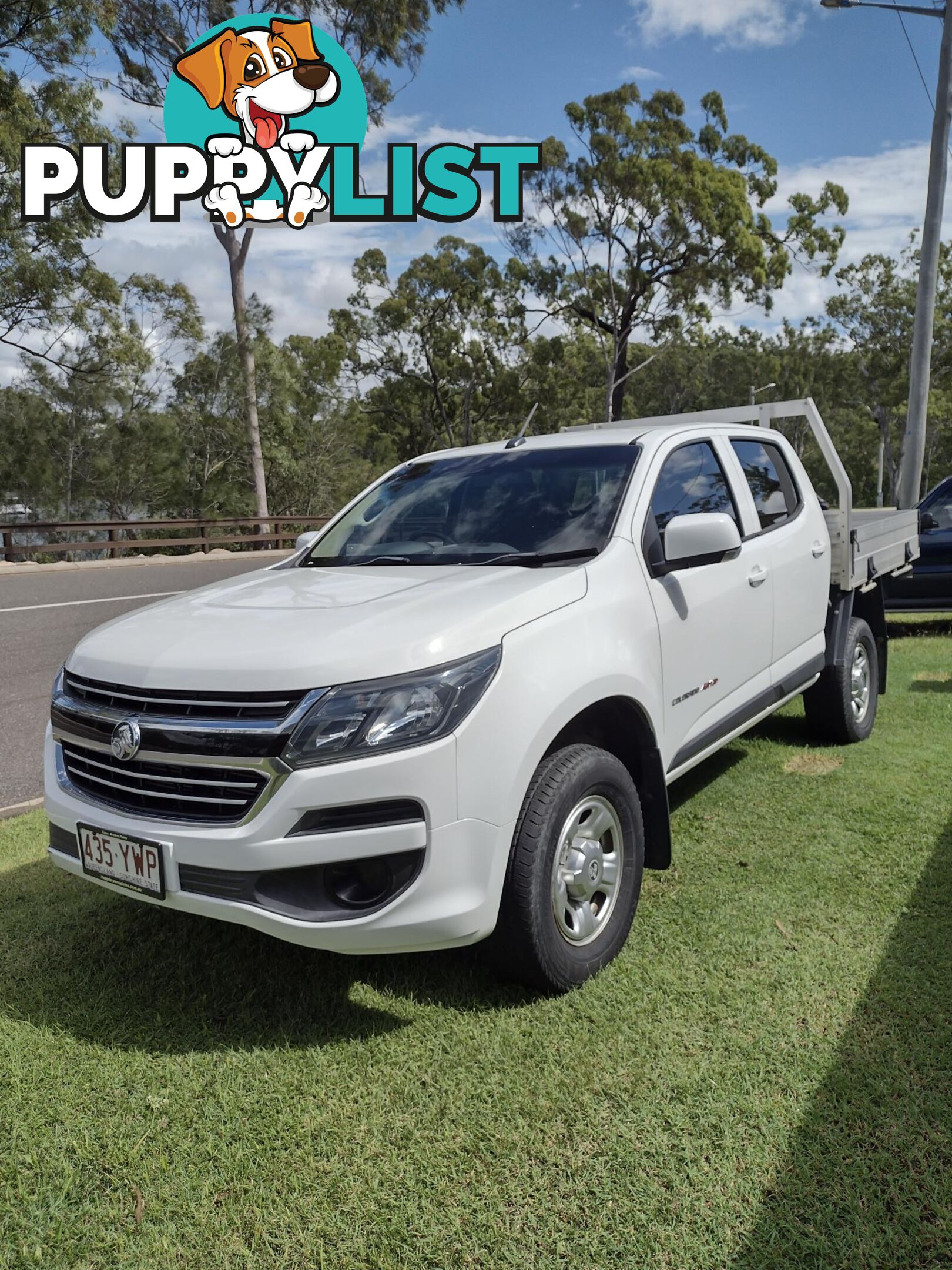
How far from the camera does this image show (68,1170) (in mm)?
2348

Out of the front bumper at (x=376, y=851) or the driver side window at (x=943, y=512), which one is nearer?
the front bumper at (x=376, y=851)

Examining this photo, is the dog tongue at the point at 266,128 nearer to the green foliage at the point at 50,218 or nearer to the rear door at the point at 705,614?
the green foliage at the point at 50,218

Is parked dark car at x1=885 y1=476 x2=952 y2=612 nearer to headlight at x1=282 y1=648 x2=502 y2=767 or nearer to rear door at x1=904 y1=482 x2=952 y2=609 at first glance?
rear door at x1=904 y1=482 x2=952 y2=609

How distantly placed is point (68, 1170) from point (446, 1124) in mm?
914

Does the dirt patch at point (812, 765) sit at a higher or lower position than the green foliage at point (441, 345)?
lower

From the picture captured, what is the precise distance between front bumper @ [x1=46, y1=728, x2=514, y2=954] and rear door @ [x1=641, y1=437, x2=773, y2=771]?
121 centimetres

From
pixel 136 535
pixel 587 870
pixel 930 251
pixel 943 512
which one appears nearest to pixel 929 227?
pixel 930 251

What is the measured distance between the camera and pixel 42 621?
33.9ft

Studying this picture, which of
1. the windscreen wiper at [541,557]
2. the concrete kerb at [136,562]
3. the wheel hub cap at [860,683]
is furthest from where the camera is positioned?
the concrete kerb at [136,562]

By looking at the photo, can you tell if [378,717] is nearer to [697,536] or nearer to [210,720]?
[210,720]

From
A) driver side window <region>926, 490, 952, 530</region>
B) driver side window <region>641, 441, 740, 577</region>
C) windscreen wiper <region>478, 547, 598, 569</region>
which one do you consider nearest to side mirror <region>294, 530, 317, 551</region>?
windscreen wiper <region>478, 547, 598, 569</region>

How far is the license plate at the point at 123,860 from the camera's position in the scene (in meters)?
2.68

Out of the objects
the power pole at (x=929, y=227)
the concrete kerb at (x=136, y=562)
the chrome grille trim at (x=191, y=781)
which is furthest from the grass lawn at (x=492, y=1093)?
the concrete kerb at (x=136, y=562)

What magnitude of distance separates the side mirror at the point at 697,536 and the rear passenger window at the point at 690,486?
0.78 feet
